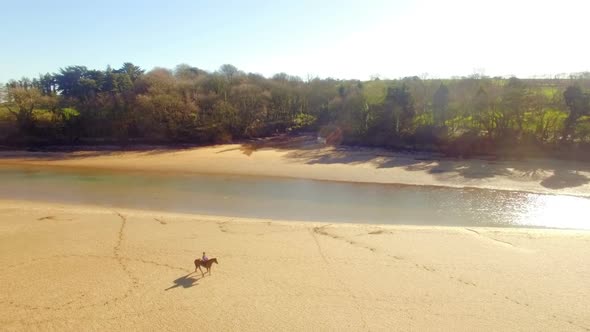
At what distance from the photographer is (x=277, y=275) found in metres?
8.54

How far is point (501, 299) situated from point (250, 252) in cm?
641

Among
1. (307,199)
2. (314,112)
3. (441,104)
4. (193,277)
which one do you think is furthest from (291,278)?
(314,112)

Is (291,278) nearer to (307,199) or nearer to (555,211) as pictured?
(307,199)

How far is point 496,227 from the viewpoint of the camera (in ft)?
43.4

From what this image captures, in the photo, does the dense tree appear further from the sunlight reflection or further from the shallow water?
the sunlight reflection

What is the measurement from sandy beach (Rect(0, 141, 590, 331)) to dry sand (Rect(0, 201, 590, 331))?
0.11ft

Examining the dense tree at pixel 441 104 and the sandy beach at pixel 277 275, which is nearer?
the sandy beach at pixel 277 275

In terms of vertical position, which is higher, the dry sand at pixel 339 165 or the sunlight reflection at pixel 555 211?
the dry sand at pixel 339 165

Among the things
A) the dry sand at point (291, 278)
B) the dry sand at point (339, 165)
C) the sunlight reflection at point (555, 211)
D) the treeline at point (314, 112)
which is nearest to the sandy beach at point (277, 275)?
the dry sand at point (291, 278)

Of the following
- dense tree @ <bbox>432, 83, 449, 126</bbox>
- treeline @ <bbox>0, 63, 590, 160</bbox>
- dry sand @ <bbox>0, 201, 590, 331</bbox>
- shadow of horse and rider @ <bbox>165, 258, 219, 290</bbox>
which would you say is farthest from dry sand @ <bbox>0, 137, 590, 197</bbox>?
shadow of horse and rider @ <bbox>165, 258, 219, 290</bbox>

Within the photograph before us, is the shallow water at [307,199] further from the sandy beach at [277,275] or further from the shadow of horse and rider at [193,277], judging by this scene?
the shadow of horse and rider at [193,277]

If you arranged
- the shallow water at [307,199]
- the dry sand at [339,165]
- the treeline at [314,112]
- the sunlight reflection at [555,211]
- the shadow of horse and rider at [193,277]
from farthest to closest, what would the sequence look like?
1. the treeline at [314,112]
2. the dry sand at [339,165]
3. the shallow water at [307,199]
4. the sunlight reflection at [555,211]
5. the shadow of horse and rider at [193,277]

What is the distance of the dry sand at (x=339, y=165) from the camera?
2069cm

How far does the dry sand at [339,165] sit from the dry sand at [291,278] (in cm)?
920
